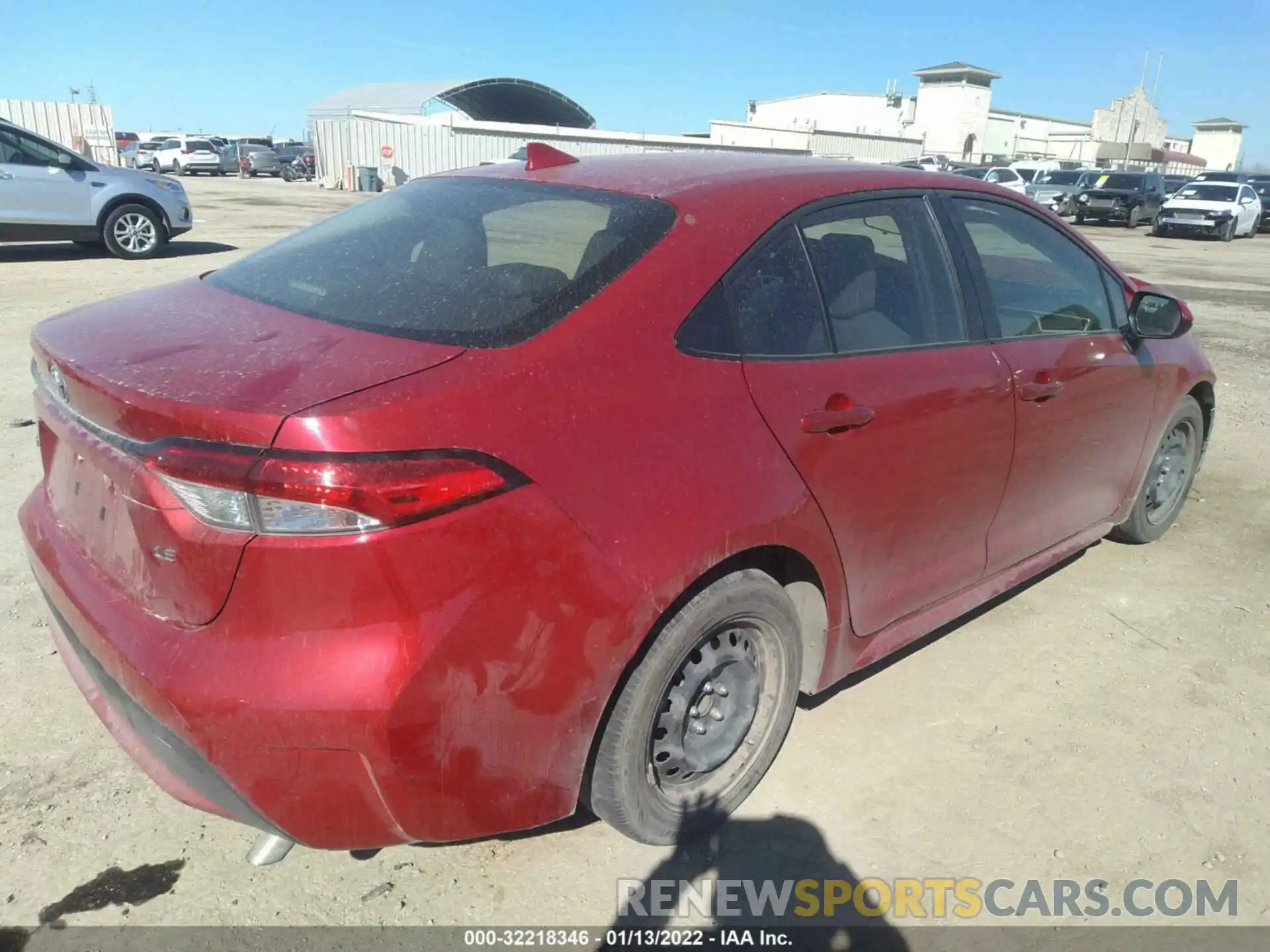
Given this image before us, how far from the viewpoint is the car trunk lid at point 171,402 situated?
1814mm

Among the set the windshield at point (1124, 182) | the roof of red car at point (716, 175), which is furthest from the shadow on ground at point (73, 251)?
the windshield at point (1124, 182)

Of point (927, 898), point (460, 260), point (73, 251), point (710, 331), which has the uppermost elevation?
point (460, 260)

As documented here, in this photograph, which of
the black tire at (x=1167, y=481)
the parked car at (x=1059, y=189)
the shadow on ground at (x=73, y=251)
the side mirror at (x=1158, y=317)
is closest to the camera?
the side mirror at (x=1158, y=317)

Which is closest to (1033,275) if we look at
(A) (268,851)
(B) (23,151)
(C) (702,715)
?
(C) (702,715)

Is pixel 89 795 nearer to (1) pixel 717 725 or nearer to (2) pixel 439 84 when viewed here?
(1) pixel 717 725

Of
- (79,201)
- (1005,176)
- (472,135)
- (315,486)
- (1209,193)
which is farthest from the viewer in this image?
(472,135)

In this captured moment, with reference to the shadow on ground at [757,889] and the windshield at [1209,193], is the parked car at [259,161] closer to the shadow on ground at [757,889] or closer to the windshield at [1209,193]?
the windshield at [1209,193]

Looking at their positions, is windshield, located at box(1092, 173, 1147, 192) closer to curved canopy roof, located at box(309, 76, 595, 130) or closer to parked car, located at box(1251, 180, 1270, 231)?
parked car, located at box(1251, 180, 1270, 231)

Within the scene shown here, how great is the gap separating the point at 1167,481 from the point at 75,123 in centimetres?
3959

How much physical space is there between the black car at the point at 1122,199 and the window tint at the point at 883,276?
30.9 metres

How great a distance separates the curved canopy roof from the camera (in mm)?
50375

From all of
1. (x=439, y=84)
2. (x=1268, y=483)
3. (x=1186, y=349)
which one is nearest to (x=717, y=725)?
(x=1186, y=349)

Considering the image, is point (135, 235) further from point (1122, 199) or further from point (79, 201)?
point (1122, 199)

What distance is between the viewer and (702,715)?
2.51m
